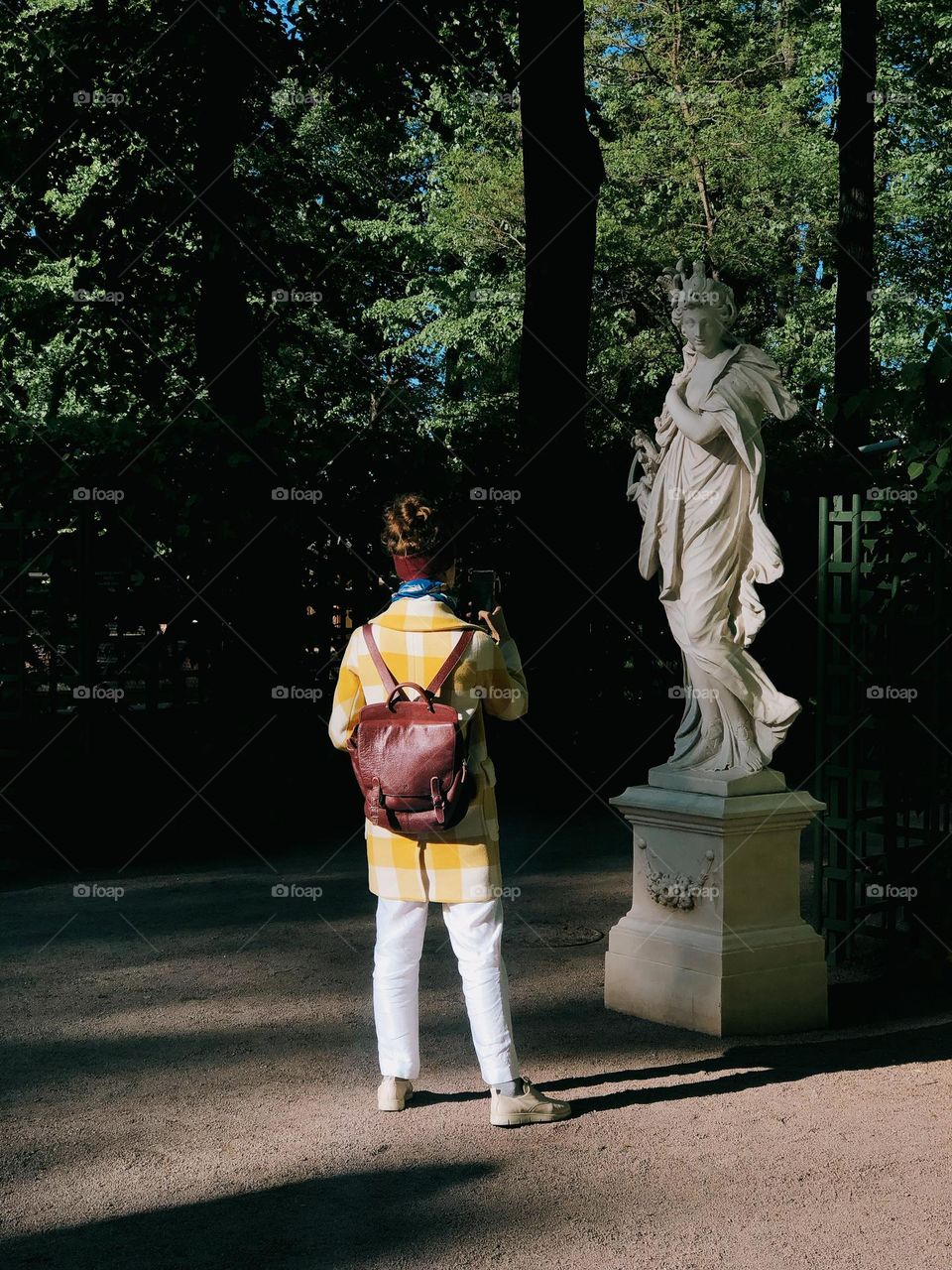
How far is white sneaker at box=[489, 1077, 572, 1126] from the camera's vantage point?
482 centimetres

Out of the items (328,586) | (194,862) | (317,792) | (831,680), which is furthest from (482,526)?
(831,680)

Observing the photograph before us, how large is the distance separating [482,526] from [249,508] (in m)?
2.28

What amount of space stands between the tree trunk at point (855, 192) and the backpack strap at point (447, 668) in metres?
11.8

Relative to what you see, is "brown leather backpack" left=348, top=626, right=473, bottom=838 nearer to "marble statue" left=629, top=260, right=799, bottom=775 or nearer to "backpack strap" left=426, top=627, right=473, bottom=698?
"backpack strap" left=426, top=627, right=473, bottom=698

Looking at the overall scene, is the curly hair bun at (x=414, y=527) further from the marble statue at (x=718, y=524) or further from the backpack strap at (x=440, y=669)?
the marble statue at (x=718, y=524)

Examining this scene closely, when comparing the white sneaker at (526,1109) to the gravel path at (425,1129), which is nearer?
the gravel path at (425,1129)

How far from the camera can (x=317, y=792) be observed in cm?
1052

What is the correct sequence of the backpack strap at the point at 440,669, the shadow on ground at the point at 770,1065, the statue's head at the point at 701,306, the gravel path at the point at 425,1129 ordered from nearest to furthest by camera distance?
the gravel path at the point at 425,1129 < the backpack strap at the point at 440,669 < the shadow on ground at the point at 770,1065 < the statue's head at the point at 701,306

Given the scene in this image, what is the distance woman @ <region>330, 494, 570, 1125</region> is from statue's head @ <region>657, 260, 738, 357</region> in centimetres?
182

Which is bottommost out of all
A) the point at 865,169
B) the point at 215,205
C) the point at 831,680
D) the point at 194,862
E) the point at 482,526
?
the point at 194,862

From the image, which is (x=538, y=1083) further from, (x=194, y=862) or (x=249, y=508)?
(x=249, y=508)

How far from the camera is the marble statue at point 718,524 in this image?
238 inches

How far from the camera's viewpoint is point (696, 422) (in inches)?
239

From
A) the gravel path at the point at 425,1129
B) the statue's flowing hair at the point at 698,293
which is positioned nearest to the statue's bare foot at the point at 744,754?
the gravel path at the point at 425,1129
